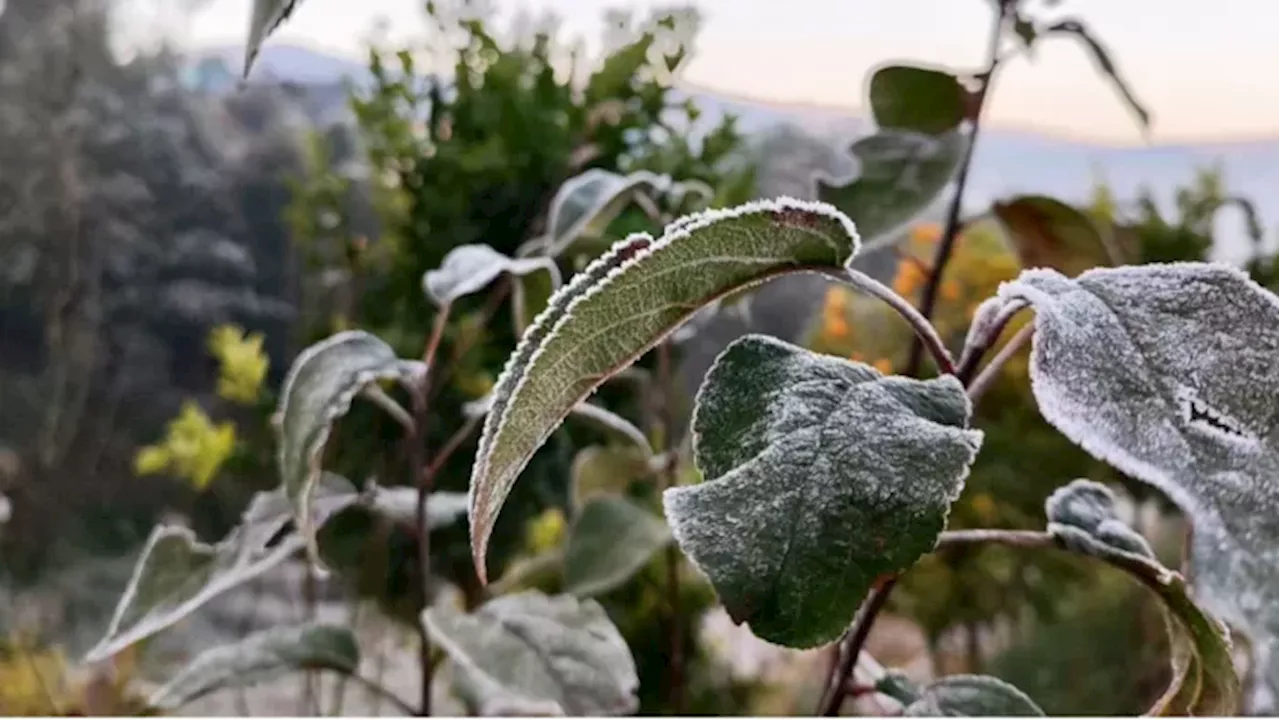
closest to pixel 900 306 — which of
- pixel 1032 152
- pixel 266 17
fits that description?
pixel 266 17

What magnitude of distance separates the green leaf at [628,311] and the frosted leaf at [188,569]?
0.67 ft

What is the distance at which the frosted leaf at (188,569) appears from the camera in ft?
1.36

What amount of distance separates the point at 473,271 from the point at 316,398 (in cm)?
9

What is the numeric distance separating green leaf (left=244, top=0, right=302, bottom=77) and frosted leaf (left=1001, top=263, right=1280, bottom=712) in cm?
17

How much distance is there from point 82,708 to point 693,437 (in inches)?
20.1

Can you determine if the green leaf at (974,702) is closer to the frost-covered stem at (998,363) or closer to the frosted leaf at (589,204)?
the frost-covered stem at (998,363)

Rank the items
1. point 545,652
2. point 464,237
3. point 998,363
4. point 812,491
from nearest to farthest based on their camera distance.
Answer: point 812,491
point 998,363
point 545,652
point 464,237

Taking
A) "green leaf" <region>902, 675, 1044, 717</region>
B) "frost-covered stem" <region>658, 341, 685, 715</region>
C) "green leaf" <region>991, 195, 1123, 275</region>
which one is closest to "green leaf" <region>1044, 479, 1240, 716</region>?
"green leaf" <region>902, 675, 1044, 717</region>

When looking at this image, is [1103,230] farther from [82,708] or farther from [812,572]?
[82,708]

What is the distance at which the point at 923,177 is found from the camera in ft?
1.42

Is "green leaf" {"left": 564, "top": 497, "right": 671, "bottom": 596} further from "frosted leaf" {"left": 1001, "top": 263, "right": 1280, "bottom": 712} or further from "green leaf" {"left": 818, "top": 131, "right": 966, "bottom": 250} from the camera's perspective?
"frosted leaf" {"left": 1001, "top": 263, "right": 1280, "bottom": 712}

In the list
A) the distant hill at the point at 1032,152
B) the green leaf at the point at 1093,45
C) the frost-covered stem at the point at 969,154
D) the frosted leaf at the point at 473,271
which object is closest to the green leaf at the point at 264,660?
the frosted leaf at the point at 473,271

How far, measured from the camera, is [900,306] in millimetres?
274

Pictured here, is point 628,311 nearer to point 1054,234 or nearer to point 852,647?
point 852,647
